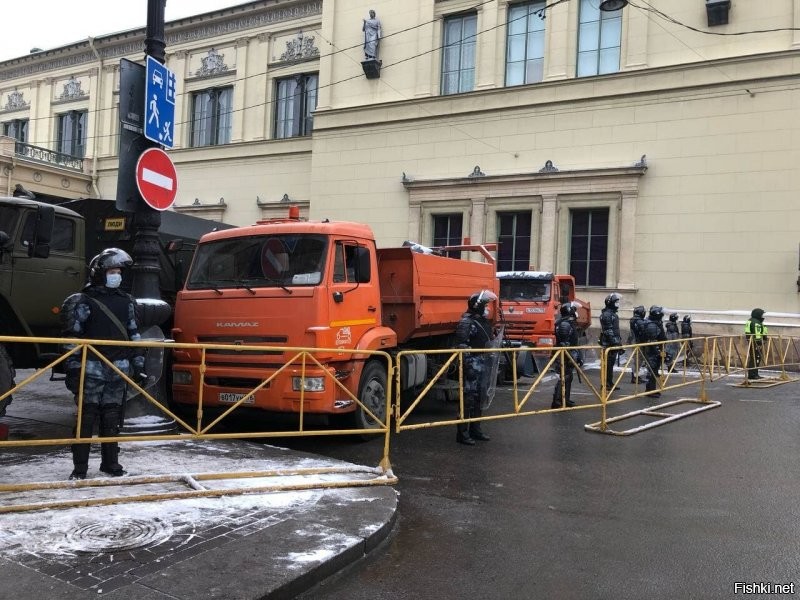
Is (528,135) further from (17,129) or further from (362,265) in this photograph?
(17,129)

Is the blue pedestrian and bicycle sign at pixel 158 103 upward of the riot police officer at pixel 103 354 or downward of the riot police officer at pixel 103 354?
upward

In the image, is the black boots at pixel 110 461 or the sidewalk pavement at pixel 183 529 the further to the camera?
the black boots at pixel 110 461

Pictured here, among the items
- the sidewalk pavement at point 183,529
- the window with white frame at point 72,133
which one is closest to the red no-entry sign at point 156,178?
the sidewalk pavement at point 183,529

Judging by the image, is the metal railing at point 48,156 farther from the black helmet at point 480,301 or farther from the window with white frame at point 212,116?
the black helmet at point 480,301

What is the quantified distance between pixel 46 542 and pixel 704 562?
14.2ft

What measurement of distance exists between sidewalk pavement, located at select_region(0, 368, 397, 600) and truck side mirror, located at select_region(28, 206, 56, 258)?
2183 mm

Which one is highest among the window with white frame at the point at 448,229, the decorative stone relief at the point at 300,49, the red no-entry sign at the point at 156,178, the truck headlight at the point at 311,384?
the decorative stone relief at the point at 300,49

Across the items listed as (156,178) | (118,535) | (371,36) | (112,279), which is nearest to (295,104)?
(371,36)

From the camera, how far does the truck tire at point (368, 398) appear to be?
8078 millimetres

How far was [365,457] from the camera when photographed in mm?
7457

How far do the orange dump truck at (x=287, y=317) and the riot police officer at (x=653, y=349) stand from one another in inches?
199

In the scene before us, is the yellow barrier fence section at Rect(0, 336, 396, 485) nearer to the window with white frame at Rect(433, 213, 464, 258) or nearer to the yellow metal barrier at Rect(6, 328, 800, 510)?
the yellow metal barrier at Rect(6, 328, 800, 510)

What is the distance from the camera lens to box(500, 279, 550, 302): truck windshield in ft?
55.0

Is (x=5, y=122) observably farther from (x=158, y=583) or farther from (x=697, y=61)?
(x=158, y=583)
